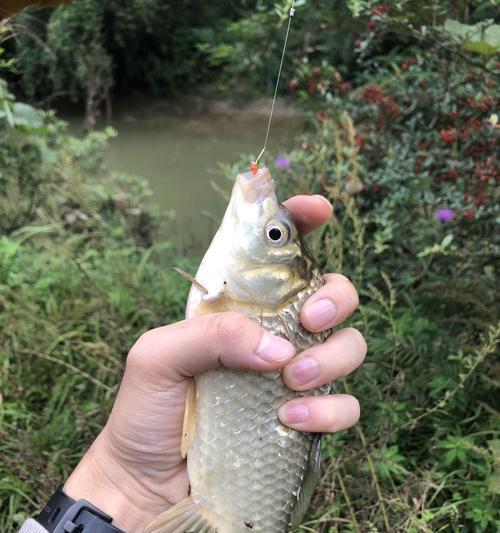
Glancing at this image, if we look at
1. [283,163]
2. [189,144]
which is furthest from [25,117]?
[189,144]

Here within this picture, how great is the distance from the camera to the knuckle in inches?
49.2

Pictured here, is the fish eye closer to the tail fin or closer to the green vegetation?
the green vegetation

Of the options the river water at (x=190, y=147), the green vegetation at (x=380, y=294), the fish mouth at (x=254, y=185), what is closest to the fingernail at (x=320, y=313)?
the fish mouth at (x=254, y=185)

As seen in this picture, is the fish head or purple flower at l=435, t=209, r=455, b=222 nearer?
the fish head

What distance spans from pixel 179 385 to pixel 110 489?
364 millimetres

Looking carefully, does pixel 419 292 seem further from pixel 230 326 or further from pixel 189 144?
pixel 189 144

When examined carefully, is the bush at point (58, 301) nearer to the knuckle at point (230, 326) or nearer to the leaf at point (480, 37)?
the knuckle at point (230, 326)

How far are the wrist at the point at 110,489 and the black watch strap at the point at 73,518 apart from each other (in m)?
0.06

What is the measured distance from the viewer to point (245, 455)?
1304 mm

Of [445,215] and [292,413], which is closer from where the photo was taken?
[292,413]

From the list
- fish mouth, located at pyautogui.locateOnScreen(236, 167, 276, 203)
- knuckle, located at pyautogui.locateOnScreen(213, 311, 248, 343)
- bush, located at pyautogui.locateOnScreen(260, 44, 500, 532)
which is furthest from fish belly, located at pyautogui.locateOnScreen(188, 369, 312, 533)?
bush, located at pyautogui.locateOnScreen(260, 44, 500, 532)

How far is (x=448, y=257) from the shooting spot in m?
2.76

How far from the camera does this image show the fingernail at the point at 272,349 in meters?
1.24

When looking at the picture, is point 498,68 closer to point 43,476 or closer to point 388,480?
point 388,480
